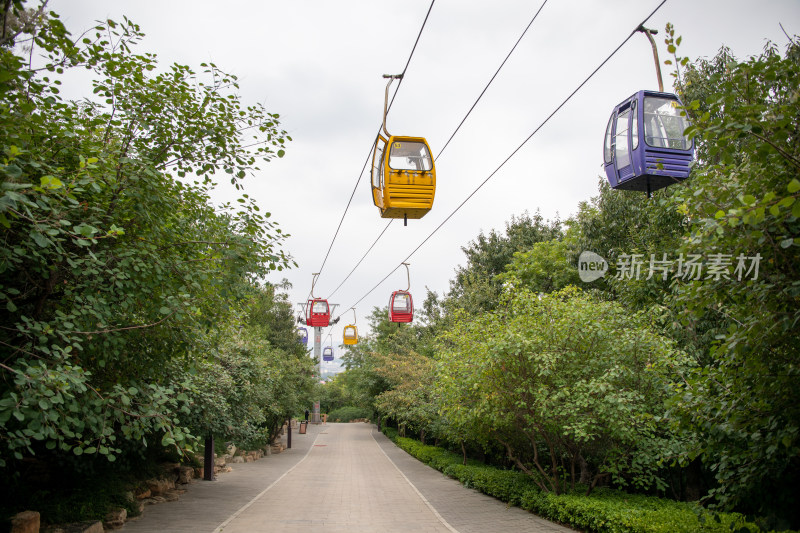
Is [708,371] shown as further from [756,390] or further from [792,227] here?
[792,227]

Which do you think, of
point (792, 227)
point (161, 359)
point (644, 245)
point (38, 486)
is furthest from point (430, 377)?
point (792, 227)

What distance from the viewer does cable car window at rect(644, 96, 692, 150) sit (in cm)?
908

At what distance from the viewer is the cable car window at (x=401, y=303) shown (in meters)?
24.9

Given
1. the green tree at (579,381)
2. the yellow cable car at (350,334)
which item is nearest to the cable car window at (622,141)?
the green tree at (579,381)

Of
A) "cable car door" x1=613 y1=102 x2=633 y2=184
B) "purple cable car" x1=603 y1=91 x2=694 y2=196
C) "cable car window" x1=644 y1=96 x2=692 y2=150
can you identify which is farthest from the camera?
"cable car door" x1=613 y1=102 x2=633 y2=184

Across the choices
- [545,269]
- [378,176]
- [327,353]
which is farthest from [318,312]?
[327,353]

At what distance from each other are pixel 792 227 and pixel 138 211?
6.29m

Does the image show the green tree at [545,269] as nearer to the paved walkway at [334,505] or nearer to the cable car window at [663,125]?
the paved walkway at [334,505]

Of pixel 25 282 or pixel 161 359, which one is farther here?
pixel 161 359

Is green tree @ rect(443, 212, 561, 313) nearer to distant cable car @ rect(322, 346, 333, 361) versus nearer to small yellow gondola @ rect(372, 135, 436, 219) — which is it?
small yellow gondola @ rect(372, 135, 436, 219)

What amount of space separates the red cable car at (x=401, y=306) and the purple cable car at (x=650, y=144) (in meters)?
16.1

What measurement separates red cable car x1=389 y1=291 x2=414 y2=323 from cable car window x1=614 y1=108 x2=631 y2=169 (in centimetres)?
1608

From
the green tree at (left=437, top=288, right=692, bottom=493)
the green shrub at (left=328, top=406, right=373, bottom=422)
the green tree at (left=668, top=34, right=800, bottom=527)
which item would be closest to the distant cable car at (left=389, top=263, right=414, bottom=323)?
the green tree at (left=437, top=288, right=692, bottom=493)

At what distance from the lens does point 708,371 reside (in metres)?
5.39
